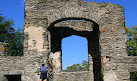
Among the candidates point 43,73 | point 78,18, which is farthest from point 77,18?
point 43,73

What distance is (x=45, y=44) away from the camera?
672 cm

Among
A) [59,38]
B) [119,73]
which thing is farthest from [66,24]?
[119,73]

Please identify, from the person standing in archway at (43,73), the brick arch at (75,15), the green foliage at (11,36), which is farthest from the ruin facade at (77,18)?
the green foliage at (11,36)

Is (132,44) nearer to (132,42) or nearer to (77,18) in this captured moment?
(132,42)

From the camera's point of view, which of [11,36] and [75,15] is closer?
[75,15]

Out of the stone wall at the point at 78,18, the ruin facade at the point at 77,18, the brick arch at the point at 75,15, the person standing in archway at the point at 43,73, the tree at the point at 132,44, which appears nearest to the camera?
the person standing in archway at the point at 43,73

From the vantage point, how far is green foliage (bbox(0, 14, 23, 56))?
1766cm

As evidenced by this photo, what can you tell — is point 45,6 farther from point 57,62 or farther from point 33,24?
point 57,62

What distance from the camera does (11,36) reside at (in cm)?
1884

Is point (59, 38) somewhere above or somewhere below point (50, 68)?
above

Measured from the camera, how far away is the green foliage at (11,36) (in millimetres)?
17658

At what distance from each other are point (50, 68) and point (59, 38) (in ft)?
14.9

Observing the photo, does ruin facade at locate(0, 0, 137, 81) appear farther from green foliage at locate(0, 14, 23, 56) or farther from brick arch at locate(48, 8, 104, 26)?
green foliage at locate(0, 14, 23, 56)

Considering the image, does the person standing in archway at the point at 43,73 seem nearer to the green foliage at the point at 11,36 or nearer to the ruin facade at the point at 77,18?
the ruin facade at the point at 77,18
